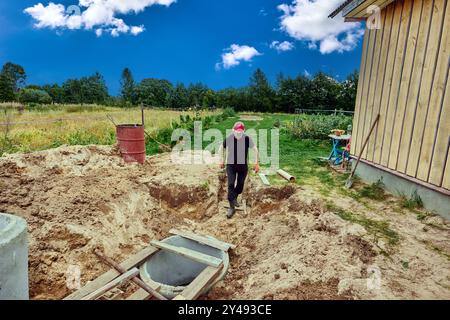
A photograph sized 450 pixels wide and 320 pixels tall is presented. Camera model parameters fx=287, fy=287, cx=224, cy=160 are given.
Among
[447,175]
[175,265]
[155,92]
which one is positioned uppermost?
[155,92]

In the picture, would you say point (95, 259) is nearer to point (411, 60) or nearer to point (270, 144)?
point (411, 60)

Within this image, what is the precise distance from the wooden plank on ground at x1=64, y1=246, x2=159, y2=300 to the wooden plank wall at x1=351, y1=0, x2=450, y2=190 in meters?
4.42

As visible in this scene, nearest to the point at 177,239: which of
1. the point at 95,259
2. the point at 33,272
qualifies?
the point at 95,259

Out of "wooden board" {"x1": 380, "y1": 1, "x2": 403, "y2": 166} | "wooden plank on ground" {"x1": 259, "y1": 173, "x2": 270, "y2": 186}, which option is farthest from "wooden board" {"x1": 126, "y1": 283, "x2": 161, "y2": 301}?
"wooden board" {"x1": 380, "y1": 1, "x2": 403, "y2": 166}

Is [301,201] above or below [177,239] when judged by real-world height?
above

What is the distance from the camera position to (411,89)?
4918 millimetres

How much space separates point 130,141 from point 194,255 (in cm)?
408

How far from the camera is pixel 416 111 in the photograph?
15.7 feet

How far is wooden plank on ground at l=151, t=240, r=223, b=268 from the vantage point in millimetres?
3609

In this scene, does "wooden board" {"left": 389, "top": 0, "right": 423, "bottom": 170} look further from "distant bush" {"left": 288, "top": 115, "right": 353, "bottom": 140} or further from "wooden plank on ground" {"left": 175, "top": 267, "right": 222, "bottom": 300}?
"distant bush" {"left": 288, "top": 115, "right": 353, "bottom": 140}

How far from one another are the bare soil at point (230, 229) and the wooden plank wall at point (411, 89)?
0.95 metres

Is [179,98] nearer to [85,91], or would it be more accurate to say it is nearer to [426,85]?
[85,91]

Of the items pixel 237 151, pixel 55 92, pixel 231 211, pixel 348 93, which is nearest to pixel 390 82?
pixel 237 151
